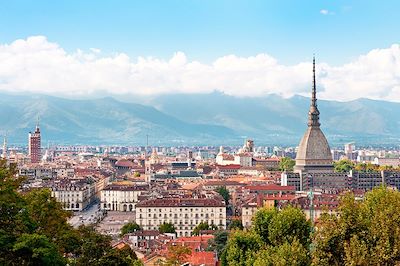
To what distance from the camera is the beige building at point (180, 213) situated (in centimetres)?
7638

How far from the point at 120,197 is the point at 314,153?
2774 centimetres

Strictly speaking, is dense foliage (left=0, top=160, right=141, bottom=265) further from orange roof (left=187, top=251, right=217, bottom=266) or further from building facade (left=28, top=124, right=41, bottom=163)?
building facade (left=28, top=124, right=41, bottom=163)

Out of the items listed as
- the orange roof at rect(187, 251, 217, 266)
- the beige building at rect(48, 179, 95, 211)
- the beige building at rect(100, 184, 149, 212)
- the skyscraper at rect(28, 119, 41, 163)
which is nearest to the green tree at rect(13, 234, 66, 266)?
the orange roof at rect(187, 251, 217, 266)

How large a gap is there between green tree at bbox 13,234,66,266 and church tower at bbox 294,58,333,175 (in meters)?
84.8

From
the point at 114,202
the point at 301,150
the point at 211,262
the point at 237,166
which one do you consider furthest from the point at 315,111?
the point at 211,262

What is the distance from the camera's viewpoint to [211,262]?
43.0 meters

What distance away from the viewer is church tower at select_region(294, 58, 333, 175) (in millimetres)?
108500

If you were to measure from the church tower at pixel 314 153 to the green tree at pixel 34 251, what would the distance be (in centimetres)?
8481

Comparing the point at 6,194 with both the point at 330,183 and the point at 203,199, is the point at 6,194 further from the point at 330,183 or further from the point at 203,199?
the point at 330,183

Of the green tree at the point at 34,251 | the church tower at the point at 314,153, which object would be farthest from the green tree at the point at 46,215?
the church tower at the point at 314,153

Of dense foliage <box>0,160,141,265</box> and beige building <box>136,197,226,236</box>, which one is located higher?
dense foliage <box>0,160,141,265</box>

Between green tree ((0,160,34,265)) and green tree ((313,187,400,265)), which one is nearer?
green tree ((0,160,34,265))

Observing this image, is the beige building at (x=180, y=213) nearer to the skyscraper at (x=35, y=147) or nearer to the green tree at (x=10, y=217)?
the green tree at (x=10, y=217)

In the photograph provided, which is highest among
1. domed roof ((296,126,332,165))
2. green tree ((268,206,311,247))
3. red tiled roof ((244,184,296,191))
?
domed roof ((296,126,332,165))
